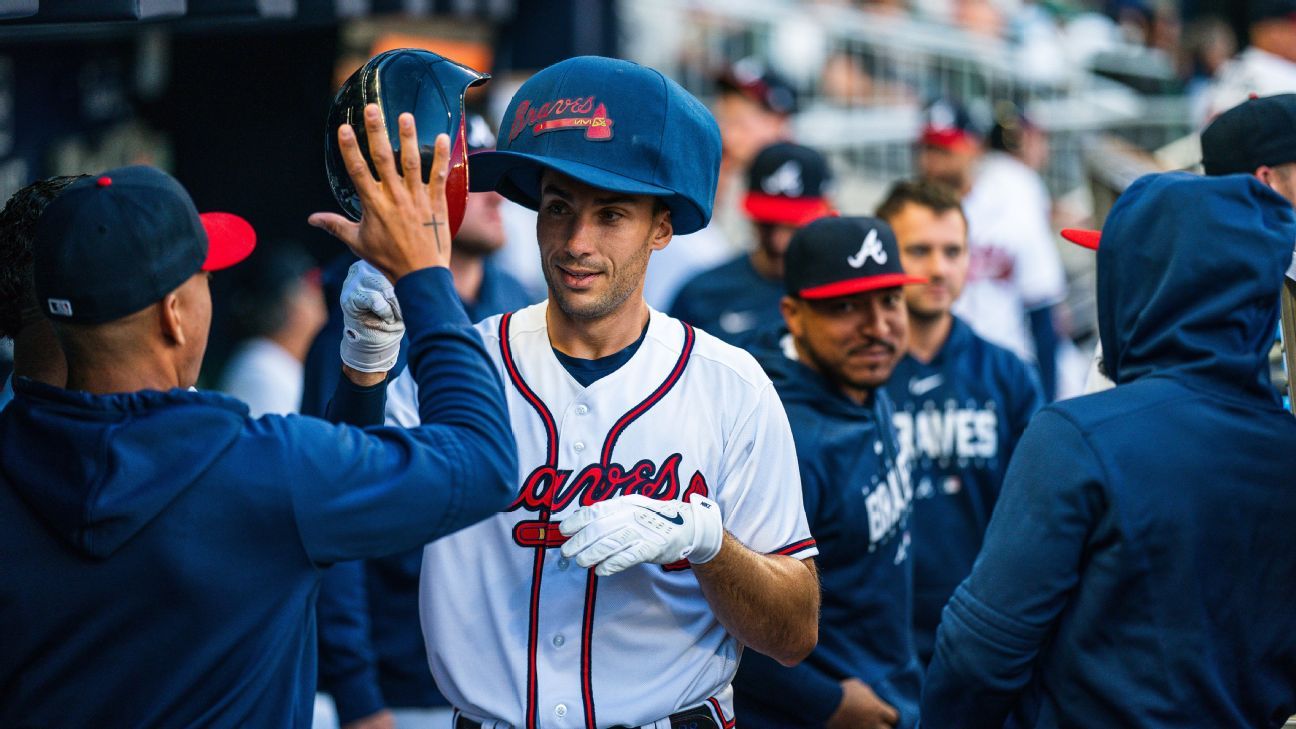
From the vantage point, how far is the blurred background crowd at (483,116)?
20.5 feet

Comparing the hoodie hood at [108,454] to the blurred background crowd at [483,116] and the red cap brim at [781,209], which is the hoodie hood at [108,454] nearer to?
the blurred background crowd at [483,116]

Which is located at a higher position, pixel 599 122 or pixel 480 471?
pixel 599 122

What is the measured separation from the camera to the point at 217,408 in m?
2.23

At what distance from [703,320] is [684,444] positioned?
305cm

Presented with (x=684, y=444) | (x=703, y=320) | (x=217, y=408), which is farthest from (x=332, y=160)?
(x=703, y=320)

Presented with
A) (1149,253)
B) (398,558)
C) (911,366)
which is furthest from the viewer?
(911,366)

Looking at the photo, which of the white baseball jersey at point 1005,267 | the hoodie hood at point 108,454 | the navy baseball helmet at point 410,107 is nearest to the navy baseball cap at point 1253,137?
the navy baseball helmet at point 410,107

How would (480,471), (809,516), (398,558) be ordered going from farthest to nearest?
1. (398,558)
2. (809,516)
3. (480,471)

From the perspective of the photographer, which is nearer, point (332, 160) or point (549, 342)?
point (332, 160)

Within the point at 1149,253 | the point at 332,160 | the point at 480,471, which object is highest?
the point at 332,160

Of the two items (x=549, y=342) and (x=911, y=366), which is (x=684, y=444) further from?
(x=911, y=366)

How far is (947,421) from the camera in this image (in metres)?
4.38

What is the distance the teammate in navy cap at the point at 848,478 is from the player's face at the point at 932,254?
70cm

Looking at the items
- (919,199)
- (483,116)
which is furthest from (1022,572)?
(483,116)
